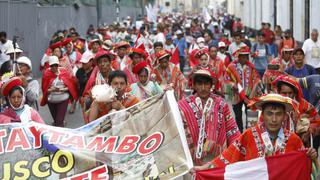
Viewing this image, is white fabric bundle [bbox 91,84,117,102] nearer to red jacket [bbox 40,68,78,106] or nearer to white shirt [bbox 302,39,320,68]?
red jacket [bbox 40,68,78,106]

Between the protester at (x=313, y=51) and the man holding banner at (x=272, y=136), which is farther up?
the protester at (x=313, y=51)

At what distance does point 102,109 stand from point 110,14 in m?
43.8

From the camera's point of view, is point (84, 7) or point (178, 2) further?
A: point (178, 2)

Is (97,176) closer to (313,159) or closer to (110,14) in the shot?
(313,159)

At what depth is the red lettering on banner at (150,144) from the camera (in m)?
5.93

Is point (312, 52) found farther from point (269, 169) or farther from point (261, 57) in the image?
point (269, 169)

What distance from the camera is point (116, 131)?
616 cm

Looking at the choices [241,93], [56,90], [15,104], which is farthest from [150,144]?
[56,90]

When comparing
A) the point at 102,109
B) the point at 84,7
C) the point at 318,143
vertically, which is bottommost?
the point at 318,143

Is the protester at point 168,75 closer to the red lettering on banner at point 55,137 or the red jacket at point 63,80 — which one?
the red jacket at point 63,80

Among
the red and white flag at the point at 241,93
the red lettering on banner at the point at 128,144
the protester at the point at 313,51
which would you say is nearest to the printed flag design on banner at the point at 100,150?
the red lettering on banner at the point at 128,144

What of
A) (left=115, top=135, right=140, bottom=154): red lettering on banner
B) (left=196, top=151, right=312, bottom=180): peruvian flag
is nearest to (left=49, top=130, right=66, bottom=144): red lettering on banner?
(left=115, top=135, right=140, bottom=154): red lettering on banner

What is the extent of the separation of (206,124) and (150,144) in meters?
0.61

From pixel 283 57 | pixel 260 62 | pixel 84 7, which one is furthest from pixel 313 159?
pixel 84 7
